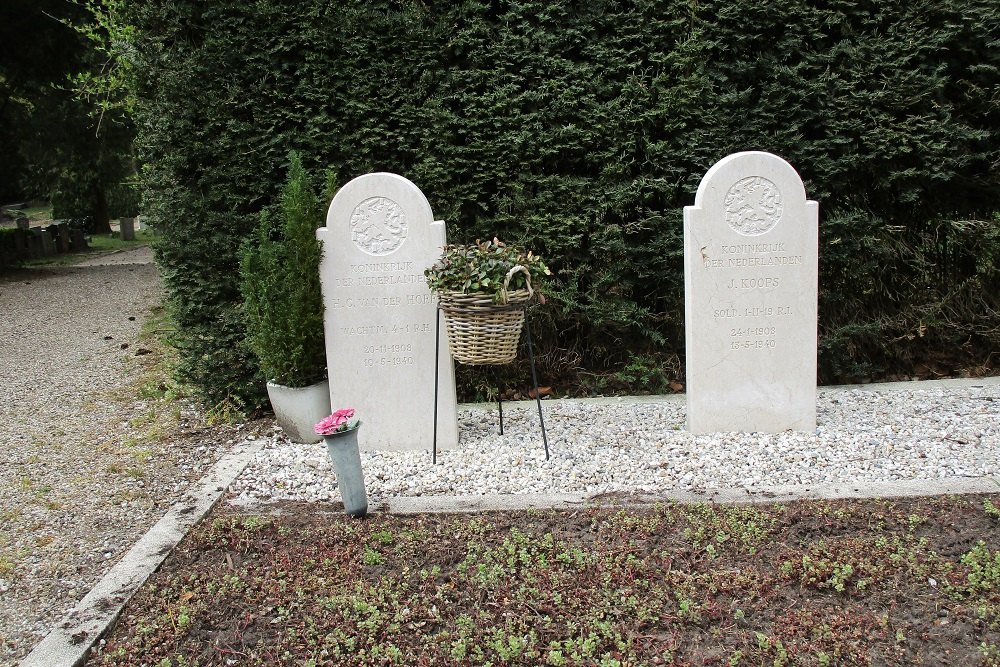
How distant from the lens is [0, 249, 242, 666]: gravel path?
11.5 ft

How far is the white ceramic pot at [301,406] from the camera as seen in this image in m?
4.94

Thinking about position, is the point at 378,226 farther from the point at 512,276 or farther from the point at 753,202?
the point at 753,202

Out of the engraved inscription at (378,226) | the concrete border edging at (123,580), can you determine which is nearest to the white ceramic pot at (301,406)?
the concrete border edging at (123,580)

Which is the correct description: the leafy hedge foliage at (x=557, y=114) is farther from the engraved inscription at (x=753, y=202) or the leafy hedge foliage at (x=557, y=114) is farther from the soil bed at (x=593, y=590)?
the soil bed at (x=593, y=590)

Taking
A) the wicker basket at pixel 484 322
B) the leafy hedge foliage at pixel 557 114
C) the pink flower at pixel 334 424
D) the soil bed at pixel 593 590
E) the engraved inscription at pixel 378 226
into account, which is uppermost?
the leafy hedge foliage at pixel 557 114

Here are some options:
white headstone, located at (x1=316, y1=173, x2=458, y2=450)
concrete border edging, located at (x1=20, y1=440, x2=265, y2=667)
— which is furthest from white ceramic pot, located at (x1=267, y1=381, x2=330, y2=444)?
concrete border edging, located at (x1=20, y1=440, x2=265, y2=667)

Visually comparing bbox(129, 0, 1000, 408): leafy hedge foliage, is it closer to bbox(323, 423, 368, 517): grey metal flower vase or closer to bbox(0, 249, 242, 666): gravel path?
bbox(0, 249, 242, 666): gravel path

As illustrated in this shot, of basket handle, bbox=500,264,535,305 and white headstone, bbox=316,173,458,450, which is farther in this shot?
white headstone, bbox=316,173,458,450

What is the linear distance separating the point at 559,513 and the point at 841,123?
3.59 m

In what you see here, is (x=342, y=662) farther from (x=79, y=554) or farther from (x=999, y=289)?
(x=999, y=289)

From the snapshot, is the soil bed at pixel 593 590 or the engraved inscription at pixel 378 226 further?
the engraved inscription at pixel 378 226

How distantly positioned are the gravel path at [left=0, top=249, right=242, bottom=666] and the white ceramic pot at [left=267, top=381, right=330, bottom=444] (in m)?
0.58

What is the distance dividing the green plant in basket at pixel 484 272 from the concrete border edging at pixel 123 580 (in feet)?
5.43

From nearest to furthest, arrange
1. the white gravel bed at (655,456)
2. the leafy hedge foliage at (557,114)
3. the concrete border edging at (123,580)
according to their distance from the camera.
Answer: the concrete border edging at (123,580) < the white gravel bed at (655,456) < the leafy hedge foliage at (557,114)
